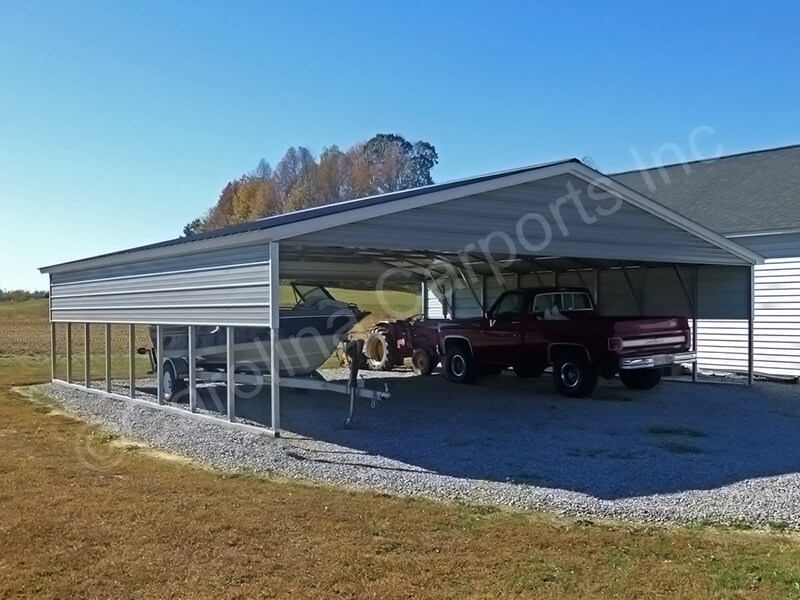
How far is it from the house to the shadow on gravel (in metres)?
1.59

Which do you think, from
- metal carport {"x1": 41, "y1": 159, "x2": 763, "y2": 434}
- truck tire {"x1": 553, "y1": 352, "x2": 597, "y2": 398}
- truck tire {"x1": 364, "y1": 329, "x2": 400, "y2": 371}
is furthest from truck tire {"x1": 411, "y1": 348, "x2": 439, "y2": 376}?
truck tire {"x1": 553, "y1": 352, "x2": 597, "y2": 398}

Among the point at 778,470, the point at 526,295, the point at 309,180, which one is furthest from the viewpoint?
the point at 309,180

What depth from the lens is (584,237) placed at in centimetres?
1216

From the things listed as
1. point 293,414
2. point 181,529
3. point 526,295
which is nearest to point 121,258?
point 293,414

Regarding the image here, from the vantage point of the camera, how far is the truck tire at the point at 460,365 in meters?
15.9

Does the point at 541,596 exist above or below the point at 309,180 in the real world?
below

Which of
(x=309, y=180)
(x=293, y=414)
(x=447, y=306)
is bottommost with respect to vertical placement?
(x=293, y=414)

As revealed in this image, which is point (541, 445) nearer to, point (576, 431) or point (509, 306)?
point (576, 431)

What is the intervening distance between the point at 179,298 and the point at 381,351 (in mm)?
8283

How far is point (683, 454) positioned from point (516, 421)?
2895mm

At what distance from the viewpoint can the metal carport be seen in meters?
9.88

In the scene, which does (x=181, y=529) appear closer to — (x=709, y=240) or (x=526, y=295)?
(x=526, y=295)

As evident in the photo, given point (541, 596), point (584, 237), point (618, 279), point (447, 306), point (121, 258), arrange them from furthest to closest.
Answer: point (447, 306)
point (618, 279)
point (121, 258)
point (584, 237)
point (541, 596)

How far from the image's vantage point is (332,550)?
5484 millimetres
